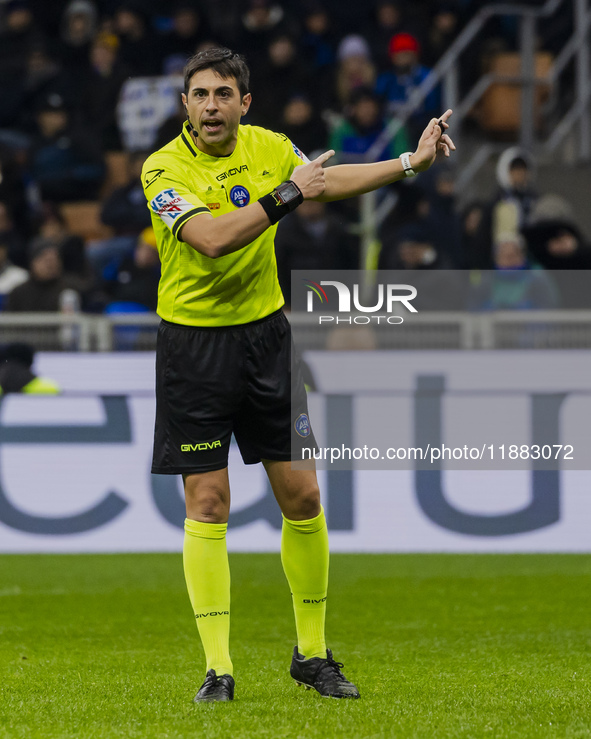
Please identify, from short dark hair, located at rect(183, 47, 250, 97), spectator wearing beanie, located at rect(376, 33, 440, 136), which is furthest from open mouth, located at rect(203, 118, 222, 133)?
spectator wearing beanie, located at rect(376, 33, 440, 136)

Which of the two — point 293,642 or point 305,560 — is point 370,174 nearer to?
point 305,560

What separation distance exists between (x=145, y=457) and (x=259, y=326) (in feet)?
12.4

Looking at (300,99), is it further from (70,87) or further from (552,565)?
(552,565)

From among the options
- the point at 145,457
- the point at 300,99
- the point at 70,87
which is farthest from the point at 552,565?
the point at 70,87

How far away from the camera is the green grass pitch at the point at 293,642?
373cm

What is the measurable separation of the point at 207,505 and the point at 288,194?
104 centimetres

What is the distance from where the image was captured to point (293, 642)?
5.40 metres

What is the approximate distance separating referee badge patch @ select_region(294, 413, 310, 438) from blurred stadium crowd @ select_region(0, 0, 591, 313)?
5.05 metres

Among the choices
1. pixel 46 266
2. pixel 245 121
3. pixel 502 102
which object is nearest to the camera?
pixel 46 266

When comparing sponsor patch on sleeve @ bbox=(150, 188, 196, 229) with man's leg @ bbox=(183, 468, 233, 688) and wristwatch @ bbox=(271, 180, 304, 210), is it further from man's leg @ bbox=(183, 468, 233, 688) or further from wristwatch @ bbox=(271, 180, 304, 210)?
man's leg @ bbox=(183, 468, 233, 688)

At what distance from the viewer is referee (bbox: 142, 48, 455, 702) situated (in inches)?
159

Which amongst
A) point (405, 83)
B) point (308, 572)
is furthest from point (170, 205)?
point (405, 83)

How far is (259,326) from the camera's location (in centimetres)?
422

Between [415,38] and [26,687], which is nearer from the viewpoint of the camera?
[26,687]
